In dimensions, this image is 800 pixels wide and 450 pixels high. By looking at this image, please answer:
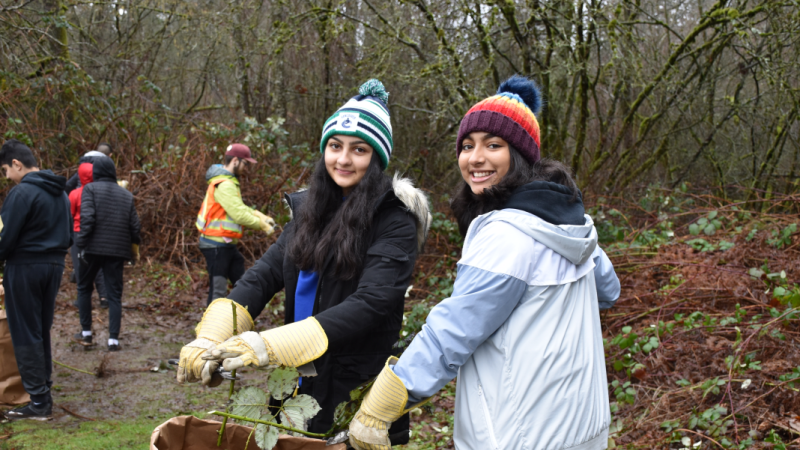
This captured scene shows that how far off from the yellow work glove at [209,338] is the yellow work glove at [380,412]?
459mm

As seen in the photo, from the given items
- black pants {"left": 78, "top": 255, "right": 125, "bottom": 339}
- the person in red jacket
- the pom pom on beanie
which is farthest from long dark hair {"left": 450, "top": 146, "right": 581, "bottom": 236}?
the person in red jacket

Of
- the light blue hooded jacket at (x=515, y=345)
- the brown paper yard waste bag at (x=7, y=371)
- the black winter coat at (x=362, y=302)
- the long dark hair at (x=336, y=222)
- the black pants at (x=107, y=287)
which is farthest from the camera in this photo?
the black pants at (x=107, y=287)

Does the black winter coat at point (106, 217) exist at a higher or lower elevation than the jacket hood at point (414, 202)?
lower

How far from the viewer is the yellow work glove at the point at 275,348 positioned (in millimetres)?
1741

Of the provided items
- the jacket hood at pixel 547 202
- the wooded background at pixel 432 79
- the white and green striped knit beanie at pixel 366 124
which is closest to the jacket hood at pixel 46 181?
the white and green striped knit beanie at pixel 366 124

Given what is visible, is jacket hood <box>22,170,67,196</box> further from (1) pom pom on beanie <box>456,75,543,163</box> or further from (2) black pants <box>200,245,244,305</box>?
(1) pom pom on beanie <box>456,75,543,163</box>

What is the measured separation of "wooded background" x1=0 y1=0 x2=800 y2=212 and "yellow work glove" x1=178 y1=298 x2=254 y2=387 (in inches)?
192

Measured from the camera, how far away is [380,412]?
5.57 feet

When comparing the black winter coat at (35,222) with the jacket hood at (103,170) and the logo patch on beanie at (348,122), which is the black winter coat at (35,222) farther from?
the logo patch on beanie at (348,122)

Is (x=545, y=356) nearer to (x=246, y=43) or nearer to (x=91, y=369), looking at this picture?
(x=91, y=369)

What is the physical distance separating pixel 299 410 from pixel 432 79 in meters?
5.55

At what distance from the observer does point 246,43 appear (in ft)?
35.0

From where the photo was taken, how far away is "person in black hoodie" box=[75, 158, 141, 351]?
5.86m

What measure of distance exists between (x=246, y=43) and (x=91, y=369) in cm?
687
